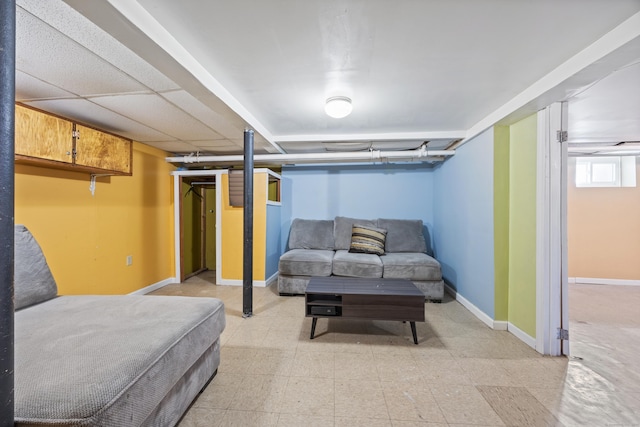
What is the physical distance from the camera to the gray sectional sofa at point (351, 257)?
317 centimetres

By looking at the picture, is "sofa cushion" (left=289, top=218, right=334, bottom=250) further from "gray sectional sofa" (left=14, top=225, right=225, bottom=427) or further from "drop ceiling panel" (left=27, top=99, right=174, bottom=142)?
"gray sectional sofa" (left=14, top=225, right=225, bottom=427)

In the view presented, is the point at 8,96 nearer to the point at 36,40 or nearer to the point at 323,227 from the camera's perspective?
the point at 36,40

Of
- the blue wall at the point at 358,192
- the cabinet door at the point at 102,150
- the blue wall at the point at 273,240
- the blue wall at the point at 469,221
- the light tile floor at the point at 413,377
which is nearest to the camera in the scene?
the light tile floor at the point at 413,377

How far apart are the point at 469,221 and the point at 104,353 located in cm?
323

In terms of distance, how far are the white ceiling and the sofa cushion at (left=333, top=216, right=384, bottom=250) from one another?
1855mm

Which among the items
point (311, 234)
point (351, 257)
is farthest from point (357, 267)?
point (311, 234)

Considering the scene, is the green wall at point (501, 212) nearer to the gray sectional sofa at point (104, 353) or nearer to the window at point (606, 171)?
the gray sectional sofa at point (104, 353)

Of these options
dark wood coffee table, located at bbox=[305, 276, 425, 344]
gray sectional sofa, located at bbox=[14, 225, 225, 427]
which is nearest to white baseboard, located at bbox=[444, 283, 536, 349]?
dark wood coffee table, located at bbox=[305, 276, 425, 344]

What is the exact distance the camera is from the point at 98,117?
Answer: 2441mm

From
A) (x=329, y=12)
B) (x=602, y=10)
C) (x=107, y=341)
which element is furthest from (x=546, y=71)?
(x=107, y=341)

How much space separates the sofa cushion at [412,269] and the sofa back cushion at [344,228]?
0.84m

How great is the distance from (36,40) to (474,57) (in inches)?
Answer: 97.9

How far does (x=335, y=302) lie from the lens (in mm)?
2227

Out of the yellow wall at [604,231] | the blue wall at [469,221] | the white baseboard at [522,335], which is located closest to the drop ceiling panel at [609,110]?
the blue wall at [469,221]
